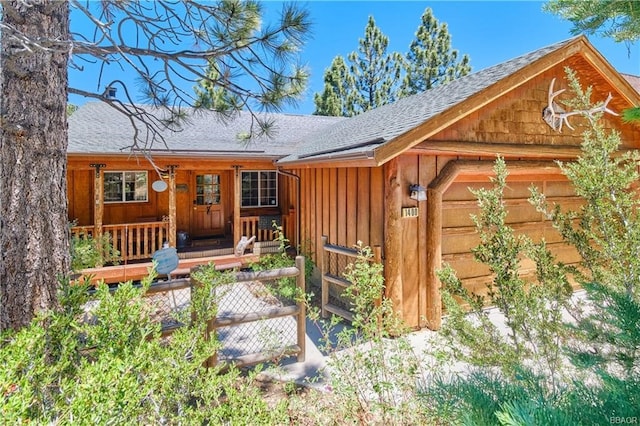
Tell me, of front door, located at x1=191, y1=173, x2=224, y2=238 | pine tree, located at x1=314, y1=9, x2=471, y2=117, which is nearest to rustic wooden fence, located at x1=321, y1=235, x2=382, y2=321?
front door, located at x1=191, y1=173, x2=224, y2=238

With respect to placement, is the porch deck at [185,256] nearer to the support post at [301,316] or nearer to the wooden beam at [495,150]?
the support post at [301,316]

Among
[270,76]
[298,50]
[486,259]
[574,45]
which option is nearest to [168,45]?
[270,76]

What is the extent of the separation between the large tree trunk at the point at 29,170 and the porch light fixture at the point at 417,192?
4.31 m

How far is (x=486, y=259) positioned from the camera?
2773 mm

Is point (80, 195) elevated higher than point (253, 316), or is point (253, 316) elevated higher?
point (80, 195)

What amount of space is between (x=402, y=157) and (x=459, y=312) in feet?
9.35

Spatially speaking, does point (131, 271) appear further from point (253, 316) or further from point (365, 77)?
point (365, 77)

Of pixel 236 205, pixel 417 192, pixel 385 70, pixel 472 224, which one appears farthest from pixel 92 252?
pixel 385 70

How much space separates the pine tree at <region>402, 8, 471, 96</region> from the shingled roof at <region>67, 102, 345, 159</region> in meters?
14.7

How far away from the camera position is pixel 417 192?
5258 millimetres

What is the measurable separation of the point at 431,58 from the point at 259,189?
719 inches

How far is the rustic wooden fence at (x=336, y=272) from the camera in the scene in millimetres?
5504

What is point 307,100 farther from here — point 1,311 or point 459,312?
point 1,311

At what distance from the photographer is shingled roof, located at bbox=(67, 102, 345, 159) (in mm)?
8455
